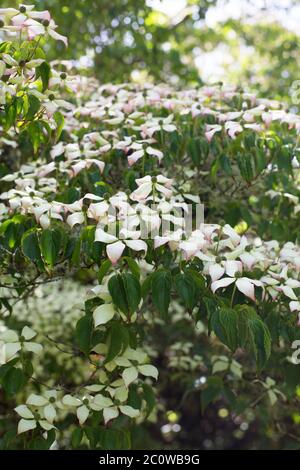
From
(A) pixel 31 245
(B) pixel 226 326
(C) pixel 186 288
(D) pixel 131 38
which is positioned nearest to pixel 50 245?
(A) pixel 31 245

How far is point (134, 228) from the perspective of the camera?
1.54 m

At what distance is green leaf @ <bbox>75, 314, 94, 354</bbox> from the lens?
5.09 feet

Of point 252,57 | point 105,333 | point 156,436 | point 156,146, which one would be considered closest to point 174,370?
point 156,436

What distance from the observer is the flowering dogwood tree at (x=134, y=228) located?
1.53 m

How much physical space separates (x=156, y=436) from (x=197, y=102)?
291 cm

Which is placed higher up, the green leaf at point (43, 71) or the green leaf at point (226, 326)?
the green leaf at point (43, 71)

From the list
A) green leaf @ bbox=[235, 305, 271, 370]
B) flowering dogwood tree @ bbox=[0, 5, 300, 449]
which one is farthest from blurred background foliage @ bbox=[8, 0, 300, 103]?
green leaf @ bbox=[235, 305, 271, 370]

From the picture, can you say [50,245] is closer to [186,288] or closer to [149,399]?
[186,288]

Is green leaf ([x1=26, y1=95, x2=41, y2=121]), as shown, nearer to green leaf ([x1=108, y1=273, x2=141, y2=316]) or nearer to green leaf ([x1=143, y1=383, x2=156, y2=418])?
green leaf ([x1=108, y1=273, x2=141, y2=316])


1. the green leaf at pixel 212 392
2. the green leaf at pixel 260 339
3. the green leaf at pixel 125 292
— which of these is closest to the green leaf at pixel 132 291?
the green leaf at pixel 125 292

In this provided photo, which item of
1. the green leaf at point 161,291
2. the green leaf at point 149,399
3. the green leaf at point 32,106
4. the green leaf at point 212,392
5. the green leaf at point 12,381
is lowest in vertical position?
the green leaf at point 212,392

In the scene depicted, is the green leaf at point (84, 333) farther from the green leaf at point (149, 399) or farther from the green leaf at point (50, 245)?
the green leaf at point (149, 399)

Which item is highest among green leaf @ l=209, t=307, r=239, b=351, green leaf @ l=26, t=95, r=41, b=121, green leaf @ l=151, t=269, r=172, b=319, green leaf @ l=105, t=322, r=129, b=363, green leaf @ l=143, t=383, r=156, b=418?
green leaf @ l=26, t=95, r=41, b=121

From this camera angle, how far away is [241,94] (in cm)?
233
